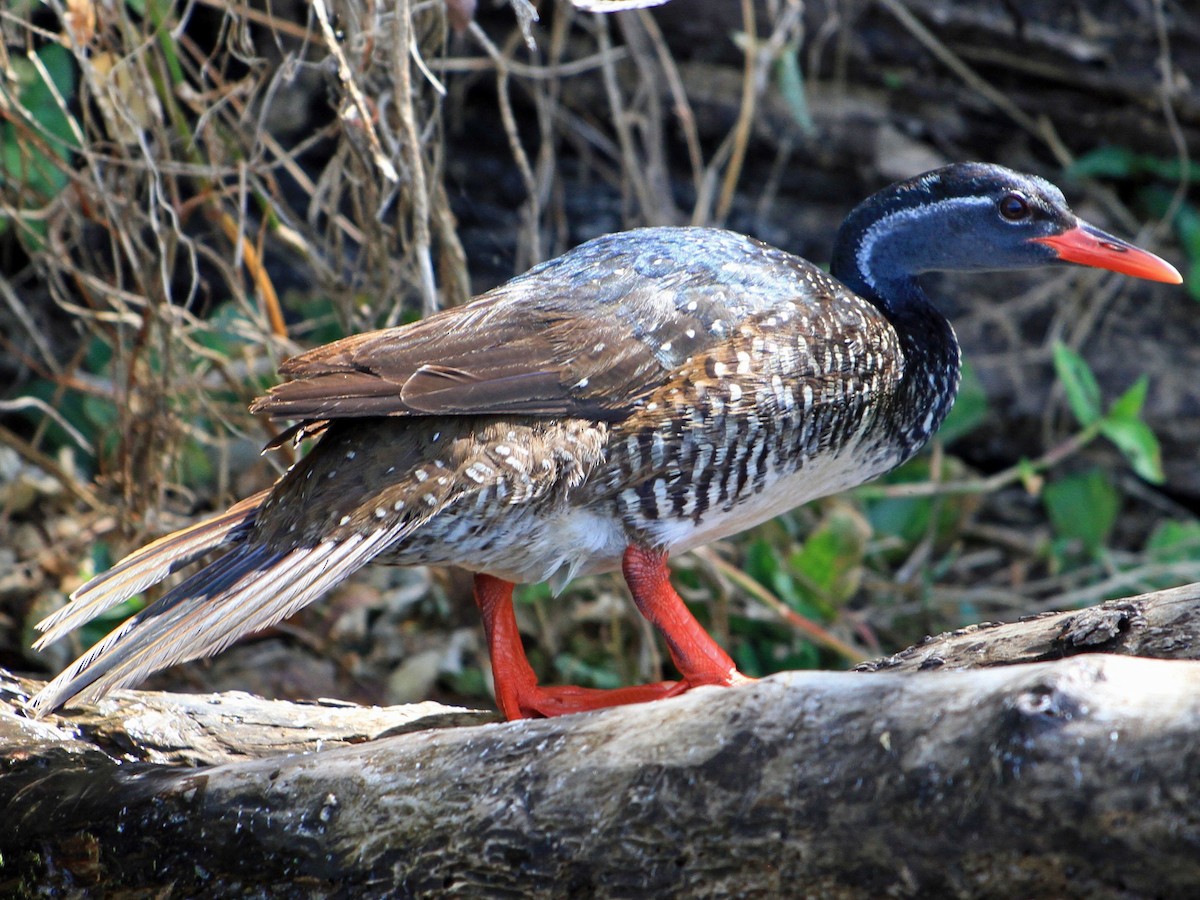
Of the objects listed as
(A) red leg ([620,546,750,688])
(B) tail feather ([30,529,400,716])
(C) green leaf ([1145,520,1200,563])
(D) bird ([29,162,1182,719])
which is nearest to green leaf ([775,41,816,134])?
(D) bird ([29,162,1182,719])

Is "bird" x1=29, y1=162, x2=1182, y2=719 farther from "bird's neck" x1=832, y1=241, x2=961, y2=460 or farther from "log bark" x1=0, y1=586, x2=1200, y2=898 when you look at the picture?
"log bark" x1=0, y1=586, x2=1200, y2=898

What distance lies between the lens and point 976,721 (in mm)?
2027

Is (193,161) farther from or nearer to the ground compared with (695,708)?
farther from the ground

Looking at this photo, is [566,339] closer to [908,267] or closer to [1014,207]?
[908,267]

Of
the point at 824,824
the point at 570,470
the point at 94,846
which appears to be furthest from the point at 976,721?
the point at 94,846

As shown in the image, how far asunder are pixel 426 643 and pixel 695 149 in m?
2.06

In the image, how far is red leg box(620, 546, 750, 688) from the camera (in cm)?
322

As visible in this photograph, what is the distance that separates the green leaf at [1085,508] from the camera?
18.4 feet

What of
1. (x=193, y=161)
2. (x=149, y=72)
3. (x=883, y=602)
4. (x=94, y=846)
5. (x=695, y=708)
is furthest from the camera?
(x=883, y=602)

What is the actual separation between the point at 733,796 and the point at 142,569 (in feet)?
4.89

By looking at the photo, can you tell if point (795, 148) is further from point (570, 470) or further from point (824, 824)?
point (824, 824)

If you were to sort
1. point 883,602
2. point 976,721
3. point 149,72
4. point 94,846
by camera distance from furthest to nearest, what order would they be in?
point 883,602 → point 149,72 → point 94,846 → point 976,721

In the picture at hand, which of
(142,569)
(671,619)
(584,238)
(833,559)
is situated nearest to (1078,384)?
(833,559)

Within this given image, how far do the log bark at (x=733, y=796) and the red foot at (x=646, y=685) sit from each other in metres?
0.50
